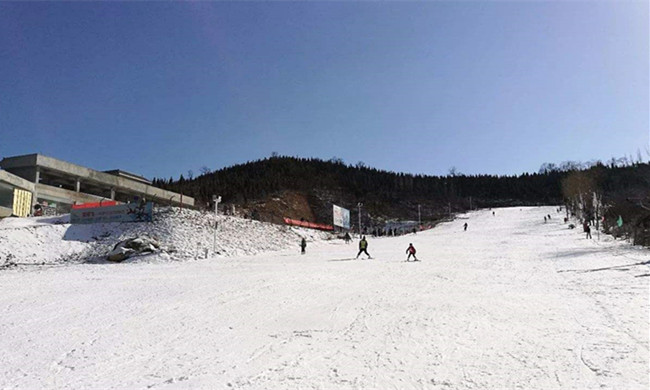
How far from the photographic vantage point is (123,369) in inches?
217

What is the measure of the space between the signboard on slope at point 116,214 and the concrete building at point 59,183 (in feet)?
37.5

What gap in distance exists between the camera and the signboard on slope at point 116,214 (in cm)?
3102

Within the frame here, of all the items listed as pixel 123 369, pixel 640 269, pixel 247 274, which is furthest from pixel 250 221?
pixel 123 369

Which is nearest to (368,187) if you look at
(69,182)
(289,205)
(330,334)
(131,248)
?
(289,205)

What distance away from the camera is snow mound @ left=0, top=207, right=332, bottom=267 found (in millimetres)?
24125

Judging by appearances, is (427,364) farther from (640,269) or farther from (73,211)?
(73,211)

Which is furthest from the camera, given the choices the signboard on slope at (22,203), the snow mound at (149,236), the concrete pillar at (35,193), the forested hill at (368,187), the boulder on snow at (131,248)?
the forested hill at (368,187)

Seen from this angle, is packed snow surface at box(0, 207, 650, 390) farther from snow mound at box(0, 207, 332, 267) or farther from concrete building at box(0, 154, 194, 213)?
concrete building at box(0, 154, 194, 213)

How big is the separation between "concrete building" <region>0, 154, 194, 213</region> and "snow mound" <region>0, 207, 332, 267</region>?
1015 cm

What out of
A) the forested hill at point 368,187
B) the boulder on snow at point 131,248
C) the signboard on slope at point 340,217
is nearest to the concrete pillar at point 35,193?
the boulder on snow at point 131,248

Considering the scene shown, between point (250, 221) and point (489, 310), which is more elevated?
point (250, 221)

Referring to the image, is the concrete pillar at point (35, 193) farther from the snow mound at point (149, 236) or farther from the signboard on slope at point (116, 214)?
the signboard on slope at point (116, 214)

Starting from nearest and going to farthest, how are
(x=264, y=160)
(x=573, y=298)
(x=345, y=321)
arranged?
(x=345, y=321) → (x=573, y=298) → (x=264, y=160)

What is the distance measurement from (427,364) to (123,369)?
392cm
